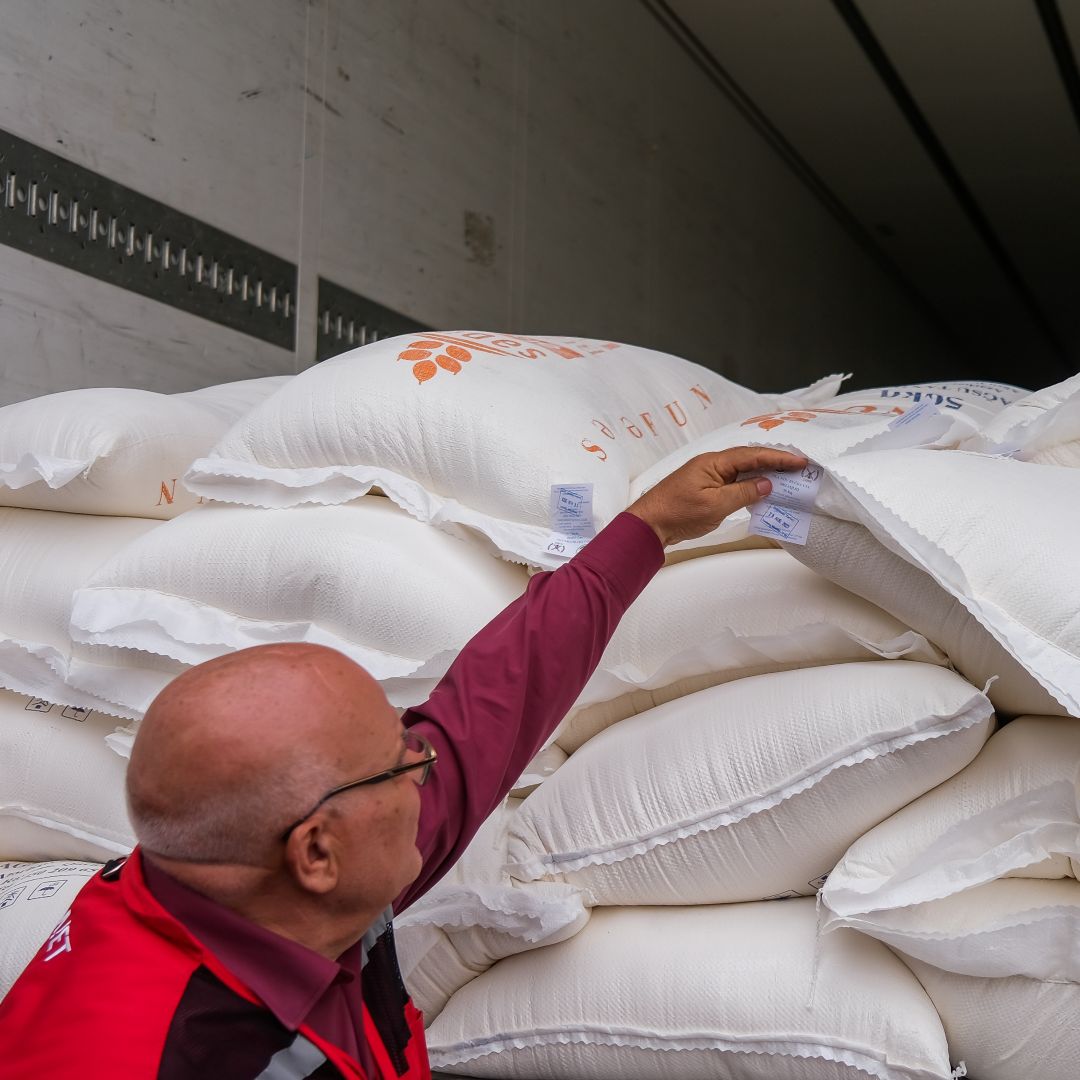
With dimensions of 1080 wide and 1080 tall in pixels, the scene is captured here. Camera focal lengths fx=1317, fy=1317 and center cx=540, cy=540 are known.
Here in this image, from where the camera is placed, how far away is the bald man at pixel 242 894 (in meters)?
0.75

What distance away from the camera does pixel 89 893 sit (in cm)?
86

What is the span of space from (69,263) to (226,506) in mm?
725

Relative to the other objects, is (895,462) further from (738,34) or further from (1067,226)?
(1067,226)

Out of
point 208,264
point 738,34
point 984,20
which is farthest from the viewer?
point 738,34

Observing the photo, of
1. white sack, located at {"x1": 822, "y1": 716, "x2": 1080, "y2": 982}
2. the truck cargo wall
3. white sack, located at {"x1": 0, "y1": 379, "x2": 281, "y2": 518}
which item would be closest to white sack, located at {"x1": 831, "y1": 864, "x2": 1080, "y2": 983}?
white sack, located at {"x1": 822, "y1": 716, "x2": 1080, "y2": 982}

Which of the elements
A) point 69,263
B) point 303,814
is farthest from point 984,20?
point 303,814

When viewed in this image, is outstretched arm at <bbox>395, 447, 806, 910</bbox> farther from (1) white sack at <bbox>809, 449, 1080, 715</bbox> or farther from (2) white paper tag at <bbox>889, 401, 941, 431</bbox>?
(2) white paper tag at <bbox>889, 401, 941, 431</bbox>

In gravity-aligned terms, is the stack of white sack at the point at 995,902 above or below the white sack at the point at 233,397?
below

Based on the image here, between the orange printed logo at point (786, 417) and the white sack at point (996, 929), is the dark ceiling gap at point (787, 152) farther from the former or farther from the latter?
the white sack at point (996, 929)

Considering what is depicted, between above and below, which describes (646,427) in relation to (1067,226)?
below

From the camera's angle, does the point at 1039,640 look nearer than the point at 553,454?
Yes

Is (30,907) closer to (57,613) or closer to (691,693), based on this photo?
(57,613)

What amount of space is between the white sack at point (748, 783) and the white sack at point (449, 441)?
22cm

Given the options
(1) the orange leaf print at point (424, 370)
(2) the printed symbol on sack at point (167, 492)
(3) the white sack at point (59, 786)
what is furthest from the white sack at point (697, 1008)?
(2) the printed symbol on sack at point (167, 492)
